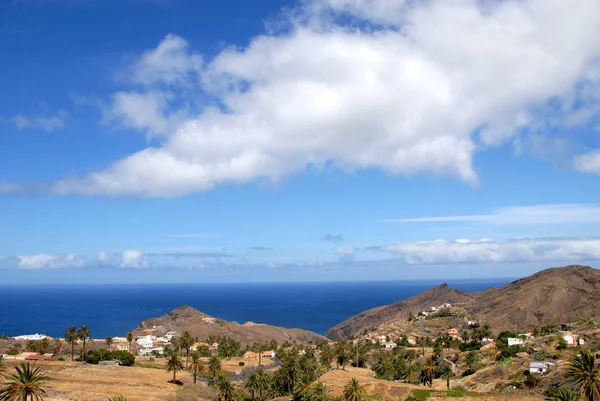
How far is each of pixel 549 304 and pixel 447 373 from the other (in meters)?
112

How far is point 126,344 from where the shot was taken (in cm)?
14562

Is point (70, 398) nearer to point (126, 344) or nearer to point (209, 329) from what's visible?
point (126, 344)

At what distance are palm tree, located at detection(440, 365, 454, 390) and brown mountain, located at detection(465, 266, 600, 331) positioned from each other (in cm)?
7623

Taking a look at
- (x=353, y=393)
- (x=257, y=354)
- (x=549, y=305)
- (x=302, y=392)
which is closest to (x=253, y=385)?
(x=302, y=392)

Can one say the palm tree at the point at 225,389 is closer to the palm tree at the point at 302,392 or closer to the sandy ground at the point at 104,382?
the sandy ground at the point at 104,382

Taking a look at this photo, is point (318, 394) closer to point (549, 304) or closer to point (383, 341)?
point (383, 341)

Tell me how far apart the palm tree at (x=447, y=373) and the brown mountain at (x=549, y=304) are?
250 ft

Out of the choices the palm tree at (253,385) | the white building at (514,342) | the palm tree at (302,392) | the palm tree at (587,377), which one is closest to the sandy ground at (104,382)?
the palm tree at (253,385)

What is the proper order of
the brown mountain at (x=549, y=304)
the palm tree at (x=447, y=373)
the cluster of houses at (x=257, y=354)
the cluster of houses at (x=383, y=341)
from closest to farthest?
1. the palm tree at (x=447, y=373)
2. the cluster of houses at (x=257, y=354)
3. the cluster of houses at (x=383, y=341)
4. the brown mountain at (x=549, y=304)

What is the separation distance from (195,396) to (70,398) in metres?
17.4

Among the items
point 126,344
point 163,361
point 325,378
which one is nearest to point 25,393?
point 325,378

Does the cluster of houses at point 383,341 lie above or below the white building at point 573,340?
below

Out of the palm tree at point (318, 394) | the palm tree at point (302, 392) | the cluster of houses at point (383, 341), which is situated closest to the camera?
the palm tree at point (318, 394)

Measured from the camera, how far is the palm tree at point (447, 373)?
265 feet
